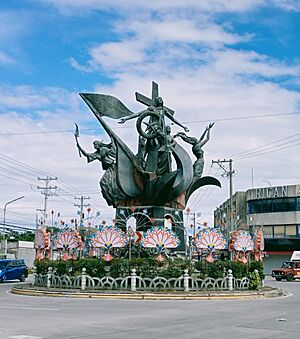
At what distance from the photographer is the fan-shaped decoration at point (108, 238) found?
24531 millimetres

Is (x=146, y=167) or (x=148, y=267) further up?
(x=146, y=167)

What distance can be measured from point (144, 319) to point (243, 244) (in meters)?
13.5

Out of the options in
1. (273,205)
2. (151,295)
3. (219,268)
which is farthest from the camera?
(273,205)

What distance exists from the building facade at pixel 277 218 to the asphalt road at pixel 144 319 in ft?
120

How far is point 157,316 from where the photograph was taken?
48.6 feet

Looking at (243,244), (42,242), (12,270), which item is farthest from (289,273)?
(42,242)

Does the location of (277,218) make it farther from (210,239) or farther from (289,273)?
(210,239)

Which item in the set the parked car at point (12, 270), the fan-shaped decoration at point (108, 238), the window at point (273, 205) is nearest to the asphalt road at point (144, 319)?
the fan-shaped decoration at point (108, 238)

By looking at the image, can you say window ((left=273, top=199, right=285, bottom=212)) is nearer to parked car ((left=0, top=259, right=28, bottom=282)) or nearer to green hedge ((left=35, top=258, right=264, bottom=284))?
parked car ((left=0, top=259, right=28, bottom=282))

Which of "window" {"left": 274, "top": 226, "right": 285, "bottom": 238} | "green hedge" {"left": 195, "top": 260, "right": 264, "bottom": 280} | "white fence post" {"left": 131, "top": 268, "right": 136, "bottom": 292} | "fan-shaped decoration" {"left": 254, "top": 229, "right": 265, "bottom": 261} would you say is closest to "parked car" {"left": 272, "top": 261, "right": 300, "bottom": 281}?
"fan-shaped decoration" {"left": 254, "top": 229, "right": 265, "bottom": 261}

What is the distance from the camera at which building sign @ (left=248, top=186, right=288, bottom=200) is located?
189 feet

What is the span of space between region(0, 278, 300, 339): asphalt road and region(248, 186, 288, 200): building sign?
1518 inches

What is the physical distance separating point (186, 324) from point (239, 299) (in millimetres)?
9352

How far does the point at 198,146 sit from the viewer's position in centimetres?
3198
